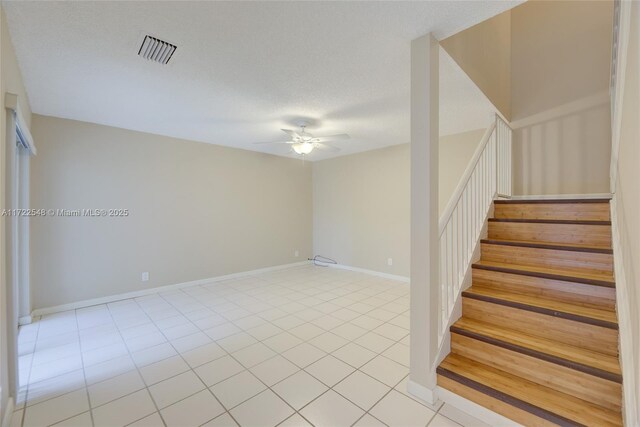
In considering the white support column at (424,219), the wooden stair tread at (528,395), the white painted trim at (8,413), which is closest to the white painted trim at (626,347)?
the wooden stair tread at (528,395)

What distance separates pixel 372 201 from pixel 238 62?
372cm

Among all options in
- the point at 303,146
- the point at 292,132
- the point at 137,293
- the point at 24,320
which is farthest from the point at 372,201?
the point at 24,320

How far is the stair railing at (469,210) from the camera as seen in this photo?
208 cm

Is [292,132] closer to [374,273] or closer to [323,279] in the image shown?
[323,279]

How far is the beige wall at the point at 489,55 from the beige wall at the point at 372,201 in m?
0.78

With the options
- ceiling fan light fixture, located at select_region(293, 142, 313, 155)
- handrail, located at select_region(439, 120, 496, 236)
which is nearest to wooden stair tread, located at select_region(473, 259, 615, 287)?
handrail, located at select_region(439, 120, 496, 236)

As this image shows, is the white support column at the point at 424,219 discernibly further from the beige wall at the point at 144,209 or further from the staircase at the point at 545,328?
the beige wall at the point at 144,209

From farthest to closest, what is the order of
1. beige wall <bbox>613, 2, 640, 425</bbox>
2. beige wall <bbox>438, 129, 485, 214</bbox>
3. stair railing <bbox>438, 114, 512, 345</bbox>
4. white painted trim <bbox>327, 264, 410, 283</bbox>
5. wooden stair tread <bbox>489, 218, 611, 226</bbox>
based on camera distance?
white painted trim <bbox>327, 264, 410, 283</bbox>, beige wall <bbox>438, 129, 485, 214</bbox>, wooden stair tread <bbox>489, 218, 611, 226</bbox>, stair railing <bbox>438, 114, 512, 345</bbox>, beige wall <bbox>613, 2, 640, 425</bbox>

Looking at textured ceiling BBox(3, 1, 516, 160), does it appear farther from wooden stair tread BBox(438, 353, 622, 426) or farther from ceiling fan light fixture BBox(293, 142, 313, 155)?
wooden stair tread BBox(438, 353, 622, 426)

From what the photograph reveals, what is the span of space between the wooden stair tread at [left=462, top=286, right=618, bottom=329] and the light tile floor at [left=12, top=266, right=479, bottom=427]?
89cm

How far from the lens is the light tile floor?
1758 millimetres

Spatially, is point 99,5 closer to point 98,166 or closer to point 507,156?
point 98,166

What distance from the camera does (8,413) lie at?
1.68m

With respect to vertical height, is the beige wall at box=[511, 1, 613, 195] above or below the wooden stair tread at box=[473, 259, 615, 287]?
above
